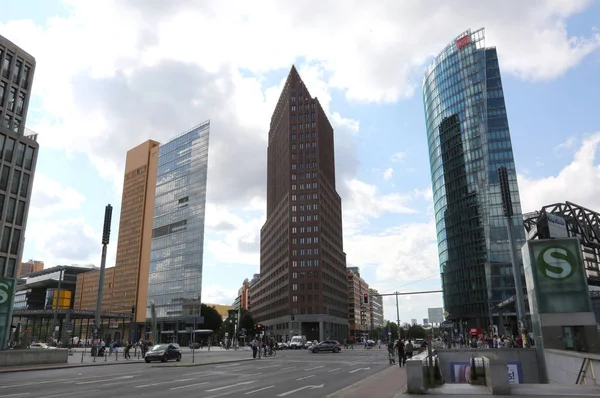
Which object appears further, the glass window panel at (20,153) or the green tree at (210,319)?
the green tree at (210,319)

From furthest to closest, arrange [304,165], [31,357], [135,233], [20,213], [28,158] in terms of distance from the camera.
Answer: [135,233] < [304,165] < [28,158] < [20,213] < [31,357]

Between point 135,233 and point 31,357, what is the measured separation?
441 ft

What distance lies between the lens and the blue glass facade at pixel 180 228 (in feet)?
436

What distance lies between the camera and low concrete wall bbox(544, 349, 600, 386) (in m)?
14.3

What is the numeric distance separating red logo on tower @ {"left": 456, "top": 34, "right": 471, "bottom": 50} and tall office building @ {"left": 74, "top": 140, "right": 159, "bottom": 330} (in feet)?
356

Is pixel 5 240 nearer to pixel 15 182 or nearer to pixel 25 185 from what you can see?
pixel 15 182

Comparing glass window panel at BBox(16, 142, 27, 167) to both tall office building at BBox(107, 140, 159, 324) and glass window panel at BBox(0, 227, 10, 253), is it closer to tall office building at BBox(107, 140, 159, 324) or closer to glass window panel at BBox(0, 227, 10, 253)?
glass window panel at BBox(0, 227, 10, 253)

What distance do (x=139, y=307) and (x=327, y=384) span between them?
5648 inches

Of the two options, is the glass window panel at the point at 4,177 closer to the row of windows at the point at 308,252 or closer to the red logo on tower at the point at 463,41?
the row of windows at the point at 308,252

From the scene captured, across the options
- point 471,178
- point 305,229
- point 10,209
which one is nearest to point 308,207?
point 305,229

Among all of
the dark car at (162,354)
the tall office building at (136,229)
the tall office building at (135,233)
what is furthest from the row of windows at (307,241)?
the dark car at (162,354)

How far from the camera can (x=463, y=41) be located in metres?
122

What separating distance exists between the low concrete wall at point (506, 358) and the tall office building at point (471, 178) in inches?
3316

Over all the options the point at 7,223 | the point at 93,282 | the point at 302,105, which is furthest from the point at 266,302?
the point at 7,223
